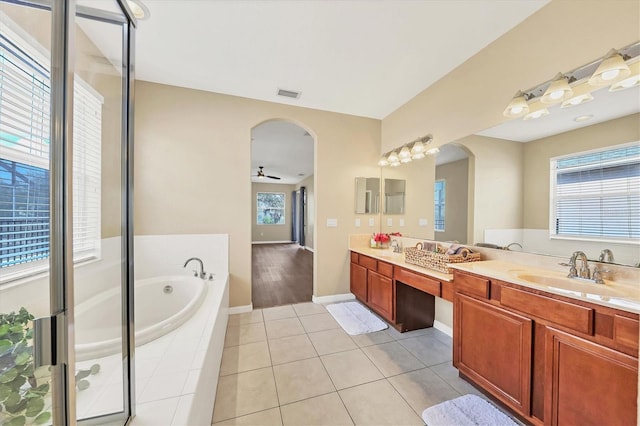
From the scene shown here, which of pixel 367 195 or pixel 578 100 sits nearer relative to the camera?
pixel 578 100

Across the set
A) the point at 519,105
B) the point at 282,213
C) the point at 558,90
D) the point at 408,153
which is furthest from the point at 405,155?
the point at 282,213

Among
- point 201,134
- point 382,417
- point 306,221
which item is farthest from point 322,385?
point 306,221

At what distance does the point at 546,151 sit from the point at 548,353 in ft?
4.51

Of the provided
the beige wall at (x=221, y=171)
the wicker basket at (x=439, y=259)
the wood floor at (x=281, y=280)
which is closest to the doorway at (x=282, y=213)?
the wood floor at (x=281, y=280)

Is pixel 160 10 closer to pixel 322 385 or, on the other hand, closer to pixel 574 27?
pixel 574 27

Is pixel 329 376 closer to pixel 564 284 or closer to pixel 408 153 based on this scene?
pixel 564 284

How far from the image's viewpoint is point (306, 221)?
866 cm

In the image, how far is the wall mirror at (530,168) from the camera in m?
1.39

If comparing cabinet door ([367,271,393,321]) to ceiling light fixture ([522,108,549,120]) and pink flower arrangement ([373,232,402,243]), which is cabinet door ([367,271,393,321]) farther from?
ceiling light fixture ([522,108,549,120])

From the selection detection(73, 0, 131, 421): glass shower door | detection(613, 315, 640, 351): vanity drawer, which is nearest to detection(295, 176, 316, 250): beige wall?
detection(73, 0, 131, 421): glass shower door

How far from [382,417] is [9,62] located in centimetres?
228

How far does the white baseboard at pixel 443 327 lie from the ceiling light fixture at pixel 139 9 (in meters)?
3.77

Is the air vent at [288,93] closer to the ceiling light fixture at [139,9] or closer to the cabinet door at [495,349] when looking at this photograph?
the ceiling light fixture at [139,9]

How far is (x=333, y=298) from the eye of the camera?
3.35 metres
